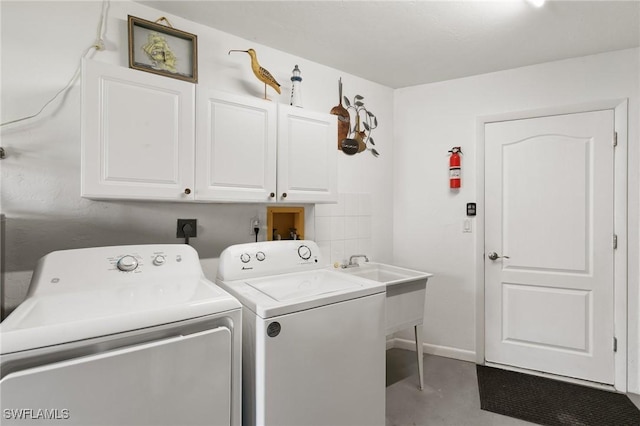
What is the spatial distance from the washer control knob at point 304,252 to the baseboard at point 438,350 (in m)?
1.50

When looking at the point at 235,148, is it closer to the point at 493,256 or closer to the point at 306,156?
the point at 306,156

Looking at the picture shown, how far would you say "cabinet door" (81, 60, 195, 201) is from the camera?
1.36 metres

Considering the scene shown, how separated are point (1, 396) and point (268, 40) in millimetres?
2181

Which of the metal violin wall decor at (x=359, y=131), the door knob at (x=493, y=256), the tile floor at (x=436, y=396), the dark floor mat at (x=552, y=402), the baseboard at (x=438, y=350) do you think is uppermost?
the metal violin wall decor at (x=359, y=131)

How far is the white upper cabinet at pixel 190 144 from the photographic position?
54.5 inches

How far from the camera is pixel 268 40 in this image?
2.19 metres

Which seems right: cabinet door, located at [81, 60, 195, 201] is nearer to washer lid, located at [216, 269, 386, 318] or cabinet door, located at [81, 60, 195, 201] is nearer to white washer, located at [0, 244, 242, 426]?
white washer, located at [0, 244, 242, 426]

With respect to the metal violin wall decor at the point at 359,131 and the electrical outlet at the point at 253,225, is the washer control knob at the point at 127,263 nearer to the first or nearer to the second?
the electrical outlet at the point at 253,225

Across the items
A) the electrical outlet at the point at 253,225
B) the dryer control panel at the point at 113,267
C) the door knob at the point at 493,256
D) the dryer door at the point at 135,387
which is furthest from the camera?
the door knob at the point at 493,256

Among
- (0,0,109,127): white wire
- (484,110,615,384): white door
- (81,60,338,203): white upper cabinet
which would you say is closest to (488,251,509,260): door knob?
(484,110,615,384): white door

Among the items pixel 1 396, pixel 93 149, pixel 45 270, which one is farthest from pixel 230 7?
pixel 1 396

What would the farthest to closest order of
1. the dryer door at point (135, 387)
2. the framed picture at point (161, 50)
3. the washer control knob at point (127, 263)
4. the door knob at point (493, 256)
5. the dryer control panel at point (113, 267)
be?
the door knob at point (493, 256)
the framed picture at point (161, 50)
the washer control knob at point (127, 263)
the dryer control panel at point (113, 267)
the dryer door at point (135, 387)

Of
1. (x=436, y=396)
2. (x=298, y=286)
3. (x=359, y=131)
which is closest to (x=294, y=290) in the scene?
(x=298, y=286)

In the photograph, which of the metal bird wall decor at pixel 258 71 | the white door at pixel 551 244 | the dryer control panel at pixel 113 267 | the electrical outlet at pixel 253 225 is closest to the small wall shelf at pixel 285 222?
the electrical outlet at pixel 253 225
